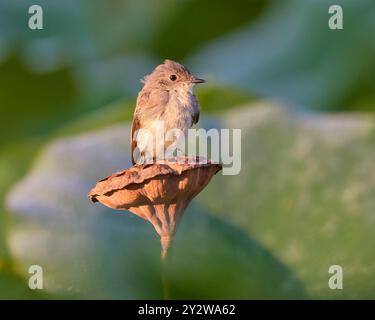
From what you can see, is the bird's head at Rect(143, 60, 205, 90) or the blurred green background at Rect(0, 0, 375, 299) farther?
the blurred green background at Rect(0, 0, 375, 299)

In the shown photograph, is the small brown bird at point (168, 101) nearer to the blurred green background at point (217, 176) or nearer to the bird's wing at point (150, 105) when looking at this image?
the bird's wing at point (150, 105)

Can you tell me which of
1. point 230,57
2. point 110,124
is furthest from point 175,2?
point 110,124

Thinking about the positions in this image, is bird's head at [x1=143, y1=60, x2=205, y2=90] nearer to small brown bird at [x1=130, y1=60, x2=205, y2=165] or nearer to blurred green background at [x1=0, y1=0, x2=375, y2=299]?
small brown bird at [x1=130, y1=60, x2=205, y2=165]

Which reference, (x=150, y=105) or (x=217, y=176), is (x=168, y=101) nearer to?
(x=150, y=105)

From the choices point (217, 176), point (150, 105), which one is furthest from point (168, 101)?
point (217, 176)

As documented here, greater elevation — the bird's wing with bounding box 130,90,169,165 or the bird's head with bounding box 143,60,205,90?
the bird's head with bounding box 143,60,205,90

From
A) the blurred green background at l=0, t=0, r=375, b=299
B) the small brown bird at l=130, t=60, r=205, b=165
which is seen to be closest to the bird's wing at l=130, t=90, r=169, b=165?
the small brown bird at l=130, t=60, r=205, b=165
